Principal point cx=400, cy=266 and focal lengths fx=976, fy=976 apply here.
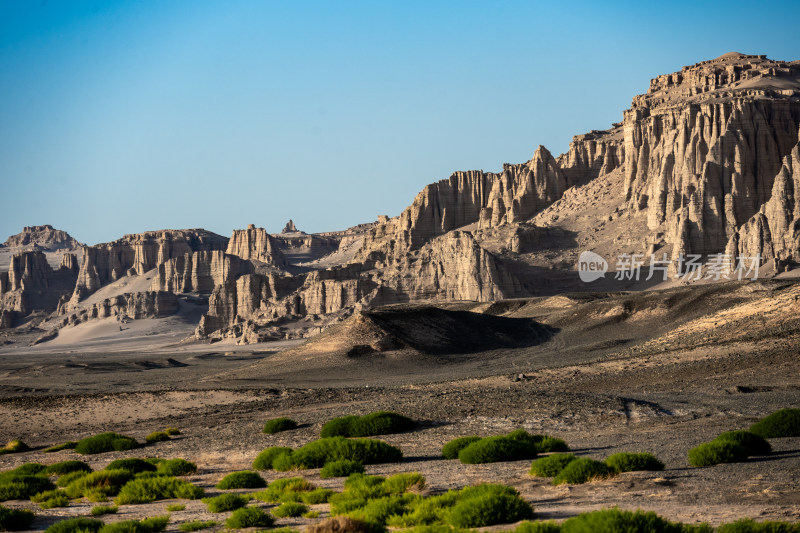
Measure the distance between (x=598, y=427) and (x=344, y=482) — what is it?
35.6 ft

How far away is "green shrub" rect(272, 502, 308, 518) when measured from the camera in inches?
674

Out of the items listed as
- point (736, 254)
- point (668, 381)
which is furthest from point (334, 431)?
point (736, 254)

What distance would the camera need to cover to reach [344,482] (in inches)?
803

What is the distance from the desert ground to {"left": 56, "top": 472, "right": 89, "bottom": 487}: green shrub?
2.33 meters

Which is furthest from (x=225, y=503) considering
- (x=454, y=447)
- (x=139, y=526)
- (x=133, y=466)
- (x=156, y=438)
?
(x=156, y=438)

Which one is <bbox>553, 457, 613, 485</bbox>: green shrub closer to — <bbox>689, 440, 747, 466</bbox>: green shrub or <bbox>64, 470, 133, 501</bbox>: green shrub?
<bbox>689, 440, 747, 466</bbox>: green shrub

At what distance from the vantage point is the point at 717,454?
1952cm

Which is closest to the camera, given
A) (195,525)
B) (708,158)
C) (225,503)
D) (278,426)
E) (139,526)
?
(139,526)

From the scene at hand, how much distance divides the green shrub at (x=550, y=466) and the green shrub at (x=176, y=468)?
9573 millimetres

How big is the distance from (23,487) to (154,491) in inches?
144

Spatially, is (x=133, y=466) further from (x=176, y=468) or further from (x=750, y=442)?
(x=750, y=442)

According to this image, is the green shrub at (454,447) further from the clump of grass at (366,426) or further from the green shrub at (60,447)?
the green shrub at (60,447)

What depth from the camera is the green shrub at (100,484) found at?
21812 mm


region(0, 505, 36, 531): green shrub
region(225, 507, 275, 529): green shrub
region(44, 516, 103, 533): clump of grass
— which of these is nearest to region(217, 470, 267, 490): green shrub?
region(0, 505, 36, 531): green shrub
